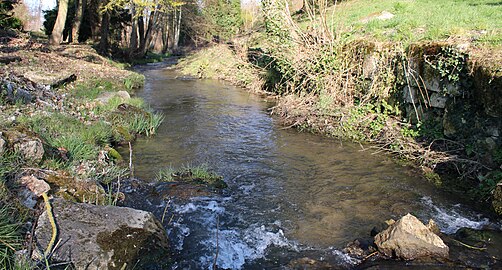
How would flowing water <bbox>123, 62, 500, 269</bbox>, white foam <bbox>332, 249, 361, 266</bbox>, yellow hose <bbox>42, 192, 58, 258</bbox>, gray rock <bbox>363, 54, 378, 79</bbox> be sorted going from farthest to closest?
1. gray rock <bbox>363, 54, 378, 79</bbox>
2. flowing water <bbox>123, 62, 500, 269</bbox>
3. white foam <bbox>332, 249, 361, 266</bbox>
4. yellow hose <bbox>42, 192, 58, 258</bbox>

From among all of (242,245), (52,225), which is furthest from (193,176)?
(52,225)

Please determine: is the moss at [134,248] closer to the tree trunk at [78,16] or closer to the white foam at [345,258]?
the white foam at [345,258]

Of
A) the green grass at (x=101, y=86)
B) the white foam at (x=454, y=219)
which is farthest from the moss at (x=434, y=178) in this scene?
the green grass at (x=101, y=86)

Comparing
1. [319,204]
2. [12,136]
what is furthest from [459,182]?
[12,136]

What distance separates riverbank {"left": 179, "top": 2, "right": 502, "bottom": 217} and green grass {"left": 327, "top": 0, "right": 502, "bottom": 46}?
34cm

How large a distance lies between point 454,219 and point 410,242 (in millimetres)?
1556

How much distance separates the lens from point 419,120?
25.1 ft

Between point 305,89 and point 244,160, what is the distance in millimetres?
4653

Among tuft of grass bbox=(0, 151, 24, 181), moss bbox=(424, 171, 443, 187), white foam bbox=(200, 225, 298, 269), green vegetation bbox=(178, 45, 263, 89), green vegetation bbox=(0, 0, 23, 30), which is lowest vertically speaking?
white foam bbox=(200, 225, 298, 269)

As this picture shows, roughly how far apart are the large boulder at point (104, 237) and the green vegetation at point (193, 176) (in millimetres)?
1920

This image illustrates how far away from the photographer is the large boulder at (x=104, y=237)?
10.5 feet

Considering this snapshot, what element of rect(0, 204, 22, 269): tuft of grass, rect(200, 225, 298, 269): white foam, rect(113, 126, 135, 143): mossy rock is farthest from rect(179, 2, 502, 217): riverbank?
rect(0, 204, 22, 269): tuft of grass

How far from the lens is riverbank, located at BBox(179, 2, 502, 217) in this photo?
19.5 feet

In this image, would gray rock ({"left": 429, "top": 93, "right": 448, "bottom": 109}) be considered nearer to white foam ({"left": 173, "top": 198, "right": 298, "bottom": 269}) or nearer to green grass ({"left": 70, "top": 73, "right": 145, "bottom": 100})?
white foam ({"left": 173, "top": 198, "right": 298, "bottom": 269})
